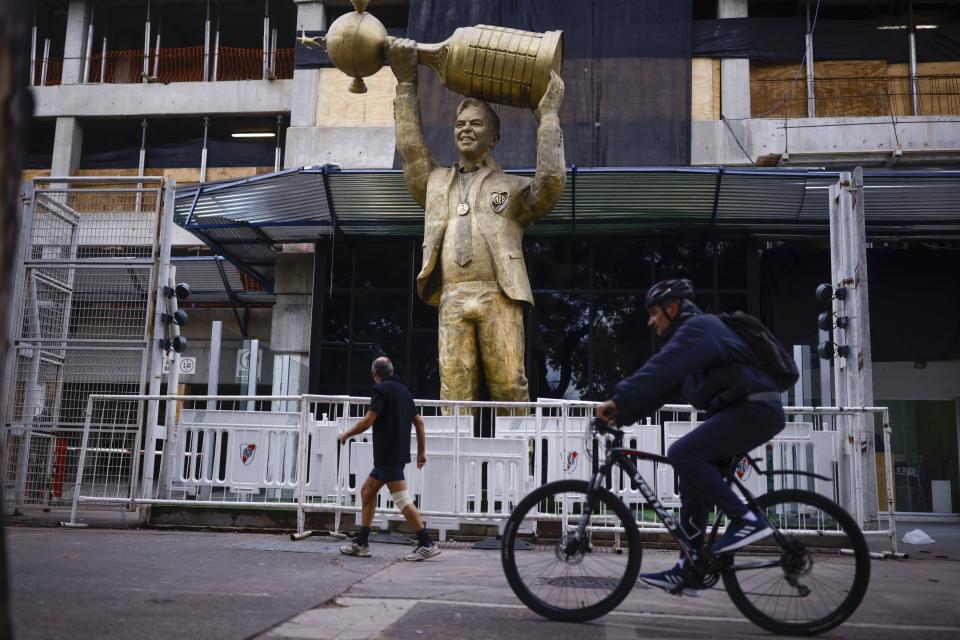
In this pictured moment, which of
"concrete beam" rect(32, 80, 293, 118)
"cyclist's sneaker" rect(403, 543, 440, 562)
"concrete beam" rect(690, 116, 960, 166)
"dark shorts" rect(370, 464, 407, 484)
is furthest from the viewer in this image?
"concrete beam" rect(32, 80, 293, 118)

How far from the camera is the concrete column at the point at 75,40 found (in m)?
24.2

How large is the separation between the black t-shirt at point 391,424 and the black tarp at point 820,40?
13.7 meters

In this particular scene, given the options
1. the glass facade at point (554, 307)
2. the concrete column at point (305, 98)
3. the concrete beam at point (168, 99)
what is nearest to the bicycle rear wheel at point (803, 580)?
the glass facade at point (554, 307)

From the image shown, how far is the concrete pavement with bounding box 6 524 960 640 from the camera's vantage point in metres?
4.18

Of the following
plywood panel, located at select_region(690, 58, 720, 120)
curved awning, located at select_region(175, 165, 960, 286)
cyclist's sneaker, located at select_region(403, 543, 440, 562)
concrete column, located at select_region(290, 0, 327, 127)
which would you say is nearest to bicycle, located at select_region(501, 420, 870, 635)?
cyclist's sneaker, located at select_region(403, 543, 440, 562)

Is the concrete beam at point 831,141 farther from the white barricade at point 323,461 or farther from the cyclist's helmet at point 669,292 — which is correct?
the cyclist's helmet at point 669,292

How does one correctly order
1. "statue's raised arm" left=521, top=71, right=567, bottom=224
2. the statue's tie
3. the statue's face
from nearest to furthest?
"statue's raised arm" left=521, top=71, right=567, bottom=224
the statue's tie
the statue's face

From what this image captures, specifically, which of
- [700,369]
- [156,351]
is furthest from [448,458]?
[700,369]

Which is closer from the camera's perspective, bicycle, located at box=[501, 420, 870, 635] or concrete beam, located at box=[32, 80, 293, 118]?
bicycle, located at box=[501, 420, 870, 635]

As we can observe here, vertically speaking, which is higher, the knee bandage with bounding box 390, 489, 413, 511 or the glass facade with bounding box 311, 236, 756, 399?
the glass facade with bounding box 311, 236, 756, 399

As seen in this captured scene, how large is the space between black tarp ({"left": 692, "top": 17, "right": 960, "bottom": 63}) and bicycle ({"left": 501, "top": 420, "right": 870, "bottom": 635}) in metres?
15.8

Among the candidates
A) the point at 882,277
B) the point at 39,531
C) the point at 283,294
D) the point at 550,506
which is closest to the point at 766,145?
the point at 882,277

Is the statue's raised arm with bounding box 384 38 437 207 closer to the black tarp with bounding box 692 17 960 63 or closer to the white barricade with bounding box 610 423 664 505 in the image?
the white barricade with bounding box 610 423 664 505

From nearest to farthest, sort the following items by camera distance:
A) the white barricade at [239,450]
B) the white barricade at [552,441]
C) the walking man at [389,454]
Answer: the walking man at [389,454], the white barricade at [552,441], the white barricade at [239,450]
